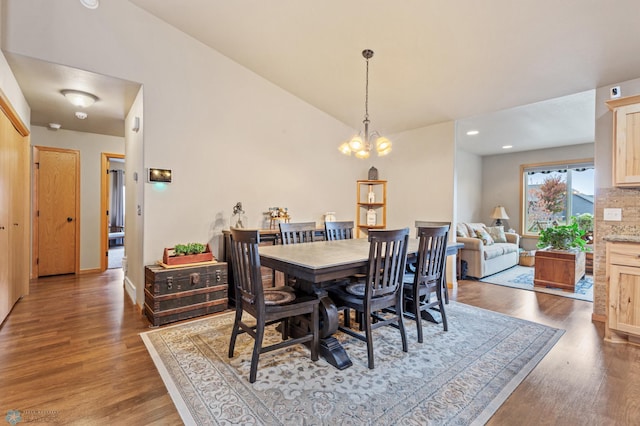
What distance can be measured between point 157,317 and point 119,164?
911 cm

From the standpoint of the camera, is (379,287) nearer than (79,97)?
Yes

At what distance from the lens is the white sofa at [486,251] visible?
508cm

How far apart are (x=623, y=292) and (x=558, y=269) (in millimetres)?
2072

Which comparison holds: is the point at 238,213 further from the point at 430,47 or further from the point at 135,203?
the point at 430,47

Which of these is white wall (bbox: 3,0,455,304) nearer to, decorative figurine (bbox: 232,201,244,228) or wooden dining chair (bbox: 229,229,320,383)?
decorative figurine (bbox: 232,201,244,228)

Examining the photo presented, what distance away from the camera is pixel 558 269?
452 centimetres

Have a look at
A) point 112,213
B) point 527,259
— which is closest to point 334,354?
point 527,259

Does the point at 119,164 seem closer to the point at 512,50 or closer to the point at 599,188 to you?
the point at 512,50

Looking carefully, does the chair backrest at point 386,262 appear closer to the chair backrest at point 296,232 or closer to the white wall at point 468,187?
the chair backrest at point 296,232

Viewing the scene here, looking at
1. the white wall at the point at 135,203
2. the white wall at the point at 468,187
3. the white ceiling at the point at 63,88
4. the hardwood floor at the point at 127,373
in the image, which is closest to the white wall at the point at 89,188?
the white ceiling at the point at 63,88

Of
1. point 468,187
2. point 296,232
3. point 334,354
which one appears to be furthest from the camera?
point 468,187

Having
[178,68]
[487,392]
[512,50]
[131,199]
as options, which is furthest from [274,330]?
[512,50]

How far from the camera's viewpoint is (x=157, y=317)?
3.00 m

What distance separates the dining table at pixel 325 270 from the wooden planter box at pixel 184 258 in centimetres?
111
